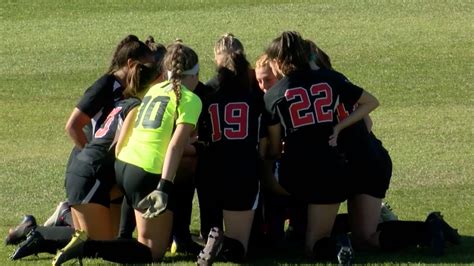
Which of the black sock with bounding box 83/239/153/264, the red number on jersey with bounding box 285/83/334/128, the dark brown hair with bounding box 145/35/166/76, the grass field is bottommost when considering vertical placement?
the grass field

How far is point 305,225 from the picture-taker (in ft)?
30.0

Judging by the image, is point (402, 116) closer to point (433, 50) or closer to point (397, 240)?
point (433, 50)

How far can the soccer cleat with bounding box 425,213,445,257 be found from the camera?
839cm

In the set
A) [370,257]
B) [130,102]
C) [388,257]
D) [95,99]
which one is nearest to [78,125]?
[95,99]

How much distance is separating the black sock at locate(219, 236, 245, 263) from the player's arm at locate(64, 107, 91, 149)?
55.3 inches

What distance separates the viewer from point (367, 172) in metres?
8.73

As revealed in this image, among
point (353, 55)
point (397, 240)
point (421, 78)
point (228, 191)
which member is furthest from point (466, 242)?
point (353, 55)

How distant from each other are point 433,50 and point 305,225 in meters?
11.4

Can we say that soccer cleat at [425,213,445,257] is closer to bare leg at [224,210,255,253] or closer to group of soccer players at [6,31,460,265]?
group of soccer players at [6,31,460,265]

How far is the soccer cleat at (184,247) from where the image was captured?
8859mm

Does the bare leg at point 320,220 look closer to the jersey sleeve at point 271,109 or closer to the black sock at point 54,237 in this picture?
the jersey sleeve at point 271,109

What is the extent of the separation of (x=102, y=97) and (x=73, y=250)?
1.30 meters

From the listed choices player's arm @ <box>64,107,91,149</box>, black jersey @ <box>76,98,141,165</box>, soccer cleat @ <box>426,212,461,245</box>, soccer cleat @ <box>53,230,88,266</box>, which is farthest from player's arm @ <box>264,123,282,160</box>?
soccer cleat @ <box>53,230,88,266</box>

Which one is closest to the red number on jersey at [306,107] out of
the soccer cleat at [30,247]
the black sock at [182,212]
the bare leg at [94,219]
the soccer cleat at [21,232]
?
the black sock at [182,212]
